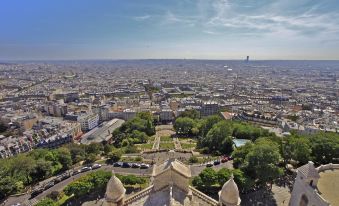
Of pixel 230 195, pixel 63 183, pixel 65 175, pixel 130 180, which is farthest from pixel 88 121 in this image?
pixel 230 195

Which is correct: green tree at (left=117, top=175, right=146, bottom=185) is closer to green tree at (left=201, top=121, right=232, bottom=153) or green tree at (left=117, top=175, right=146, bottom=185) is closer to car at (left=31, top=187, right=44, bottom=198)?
car at (left=31, top=187, right=44, bottom=198)

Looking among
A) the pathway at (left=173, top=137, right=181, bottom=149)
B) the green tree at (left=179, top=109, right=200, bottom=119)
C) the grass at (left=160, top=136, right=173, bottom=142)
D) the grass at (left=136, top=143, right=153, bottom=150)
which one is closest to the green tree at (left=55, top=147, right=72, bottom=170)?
the grass at (left=136, top=143, right=153, bottom=150)

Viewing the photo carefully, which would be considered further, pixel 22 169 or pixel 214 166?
pixel 214 166

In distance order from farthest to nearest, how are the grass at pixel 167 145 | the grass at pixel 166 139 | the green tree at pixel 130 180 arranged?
the grass at pixel 166 139
the grass at pixel 167 145
the green tree at pixel 130 180

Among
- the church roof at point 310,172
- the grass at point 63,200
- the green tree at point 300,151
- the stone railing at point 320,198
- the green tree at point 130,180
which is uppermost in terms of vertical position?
the church roof at point 310,172

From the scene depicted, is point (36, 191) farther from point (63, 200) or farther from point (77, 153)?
point (77, 153)

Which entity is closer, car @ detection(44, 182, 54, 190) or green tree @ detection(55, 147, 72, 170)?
car @ detection(44, 182, 54, 190)

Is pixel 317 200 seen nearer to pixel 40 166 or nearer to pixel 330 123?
pixel 40 166

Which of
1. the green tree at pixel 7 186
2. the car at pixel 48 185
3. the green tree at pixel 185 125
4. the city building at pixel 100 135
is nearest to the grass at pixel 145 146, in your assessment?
the city building at pixel 100 135

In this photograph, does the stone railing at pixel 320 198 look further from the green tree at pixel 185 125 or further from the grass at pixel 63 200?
the green tree at pixel 185 125

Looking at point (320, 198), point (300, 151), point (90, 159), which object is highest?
point (320, 198)

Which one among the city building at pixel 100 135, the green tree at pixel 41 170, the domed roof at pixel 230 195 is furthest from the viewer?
the city building at pixel 100 135
